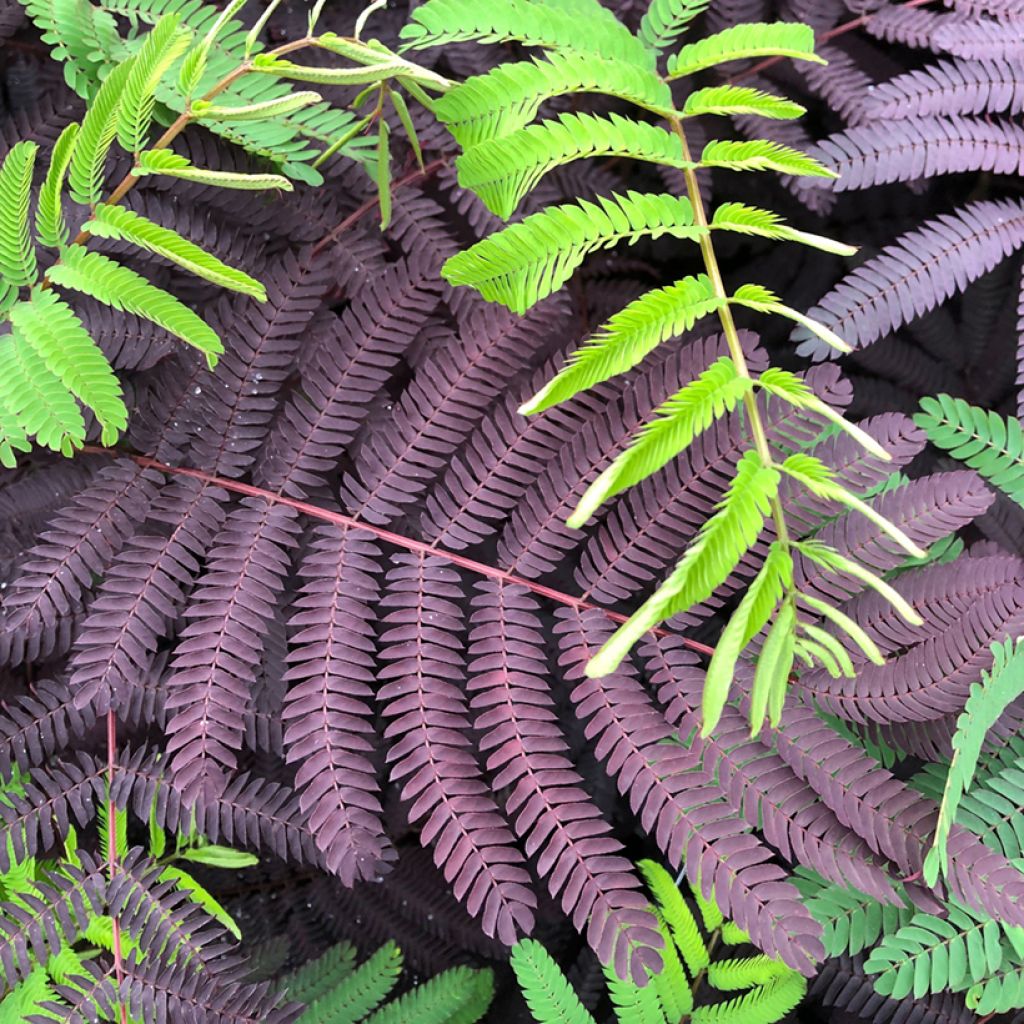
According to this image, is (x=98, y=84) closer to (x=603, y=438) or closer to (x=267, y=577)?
(x=267, y=577)

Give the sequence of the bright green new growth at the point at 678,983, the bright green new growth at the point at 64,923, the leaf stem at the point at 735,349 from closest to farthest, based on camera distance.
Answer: the leaf stem at the point at 735,349 → the bright green new growth at the point at 64,923 → the bright green new growth at the point at 678,983

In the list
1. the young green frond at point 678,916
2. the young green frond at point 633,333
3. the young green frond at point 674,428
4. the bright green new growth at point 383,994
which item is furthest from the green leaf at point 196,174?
the bright green new growth at point 383,994

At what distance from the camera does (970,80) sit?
1.61 m

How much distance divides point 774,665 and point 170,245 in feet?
2.88

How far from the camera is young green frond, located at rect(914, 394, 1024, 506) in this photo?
4.85 ft

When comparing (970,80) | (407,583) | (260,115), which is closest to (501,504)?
(407,583)

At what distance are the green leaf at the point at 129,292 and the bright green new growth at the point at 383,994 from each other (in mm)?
1087

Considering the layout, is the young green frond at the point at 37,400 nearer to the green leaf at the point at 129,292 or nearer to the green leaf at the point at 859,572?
the green leaf at the point at 129,292

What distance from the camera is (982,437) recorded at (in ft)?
4.88

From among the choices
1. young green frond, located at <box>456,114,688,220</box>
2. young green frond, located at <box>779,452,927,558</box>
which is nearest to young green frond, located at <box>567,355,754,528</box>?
young green frond, located at <box>779,452,927,558</box>

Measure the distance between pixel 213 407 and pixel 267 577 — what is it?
0.29m

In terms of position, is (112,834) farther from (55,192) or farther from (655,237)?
(655,237)

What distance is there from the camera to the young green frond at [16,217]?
1.15m

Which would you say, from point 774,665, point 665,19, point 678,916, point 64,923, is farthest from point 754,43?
point 64,923
